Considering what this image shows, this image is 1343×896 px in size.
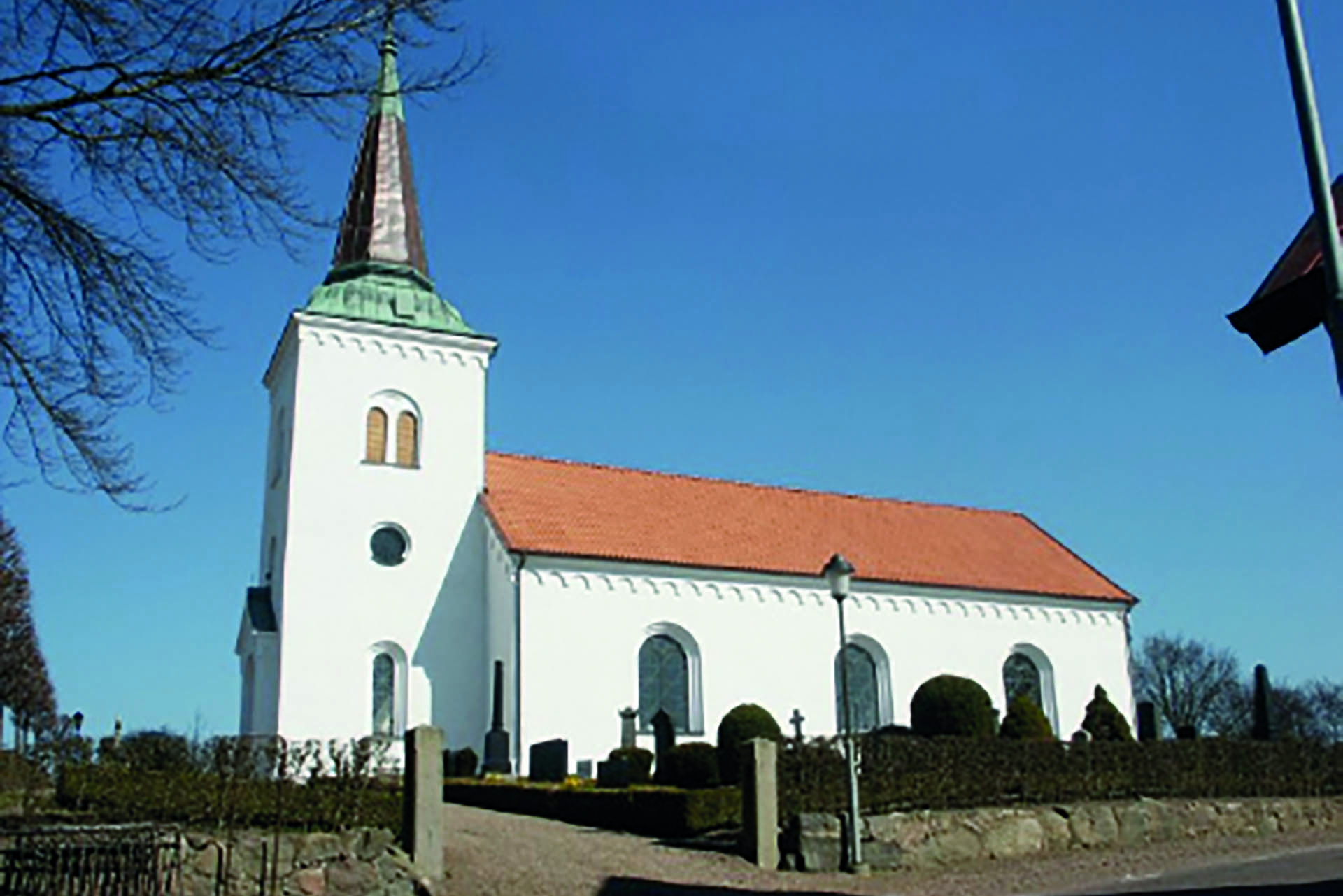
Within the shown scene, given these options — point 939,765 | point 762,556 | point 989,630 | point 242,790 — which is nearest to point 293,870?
point 242,790

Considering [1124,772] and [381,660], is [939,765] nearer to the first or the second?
[1124,772]

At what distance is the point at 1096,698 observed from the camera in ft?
86.9

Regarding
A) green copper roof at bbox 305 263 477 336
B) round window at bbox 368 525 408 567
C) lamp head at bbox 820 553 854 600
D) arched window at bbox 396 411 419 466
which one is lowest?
lamp head at bbox 820 553 854 600

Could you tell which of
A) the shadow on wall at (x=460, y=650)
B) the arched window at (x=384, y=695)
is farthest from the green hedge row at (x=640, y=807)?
the arched window at (x=384, y=695)

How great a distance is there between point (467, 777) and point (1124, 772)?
11.2 metres

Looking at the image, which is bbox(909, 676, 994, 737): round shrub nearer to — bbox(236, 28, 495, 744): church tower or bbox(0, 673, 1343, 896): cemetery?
bbox(0, 673, 1343, 896): cemetery

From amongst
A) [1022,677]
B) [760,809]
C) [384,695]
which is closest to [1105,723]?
[1022,677]

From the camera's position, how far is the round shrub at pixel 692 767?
1834 centimetres

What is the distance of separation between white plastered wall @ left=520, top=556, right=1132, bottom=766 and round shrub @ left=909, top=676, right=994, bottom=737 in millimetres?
5123

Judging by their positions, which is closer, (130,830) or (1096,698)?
(130,830)

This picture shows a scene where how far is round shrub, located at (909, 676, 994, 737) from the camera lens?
22.4 meters

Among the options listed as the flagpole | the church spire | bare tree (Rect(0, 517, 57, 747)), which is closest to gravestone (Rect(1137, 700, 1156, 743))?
the church spire

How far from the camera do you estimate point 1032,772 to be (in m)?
17.9

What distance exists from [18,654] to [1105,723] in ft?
116
